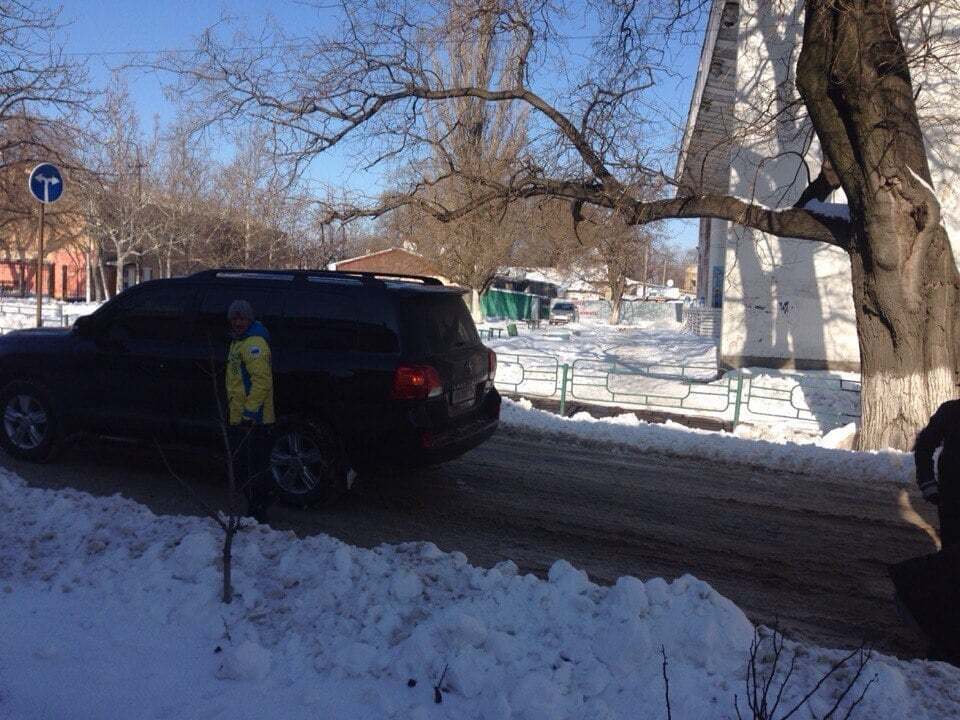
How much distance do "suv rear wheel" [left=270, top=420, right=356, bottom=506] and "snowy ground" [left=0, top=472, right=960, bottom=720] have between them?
5.10 feet

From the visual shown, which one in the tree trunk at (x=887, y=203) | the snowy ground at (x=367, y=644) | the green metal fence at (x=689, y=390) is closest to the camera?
the snowy ground at (x=367, y=644)

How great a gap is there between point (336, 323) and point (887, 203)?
6490mm

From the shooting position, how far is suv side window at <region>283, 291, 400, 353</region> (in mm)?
6094

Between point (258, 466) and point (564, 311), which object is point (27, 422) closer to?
point (258, 466)

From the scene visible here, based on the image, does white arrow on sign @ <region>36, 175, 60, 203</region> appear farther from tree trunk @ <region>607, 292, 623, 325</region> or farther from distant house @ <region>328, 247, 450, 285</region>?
tree trunk @ <region>607, 292, 623, 325</region>

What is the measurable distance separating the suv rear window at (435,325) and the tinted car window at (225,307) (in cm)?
122

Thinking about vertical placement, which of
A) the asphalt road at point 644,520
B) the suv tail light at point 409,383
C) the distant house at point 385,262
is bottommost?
the asphalt road at point 644,520

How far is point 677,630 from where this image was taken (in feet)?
12.0

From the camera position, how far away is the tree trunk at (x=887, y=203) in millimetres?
8680

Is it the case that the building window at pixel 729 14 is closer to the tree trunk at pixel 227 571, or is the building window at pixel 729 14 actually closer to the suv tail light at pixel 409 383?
the suv tail light at pixel 409 383

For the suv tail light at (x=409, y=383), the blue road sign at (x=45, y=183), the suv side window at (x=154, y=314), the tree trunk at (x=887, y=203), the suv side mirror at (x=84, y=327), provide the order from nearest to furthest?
1. the suv tail light at (x=409, y=383)
2. the suv side window at (x=154, y=314)
3. the suv side mirror at (x=84, y=327)
4. the tree trunk at (x=887, y=203)
5. the blue road sign at (x=45, y=183)

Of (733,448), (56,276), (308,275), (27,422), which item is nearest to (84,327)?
(27,422)

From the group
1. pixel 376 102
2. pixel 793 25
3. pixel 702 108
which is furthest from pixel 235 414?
pixel 702 108

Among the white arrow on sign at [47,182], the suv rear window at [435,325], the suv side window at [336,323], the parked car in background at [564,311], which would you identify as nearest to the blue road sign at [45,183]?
the white arrow on sign at [47,182]
